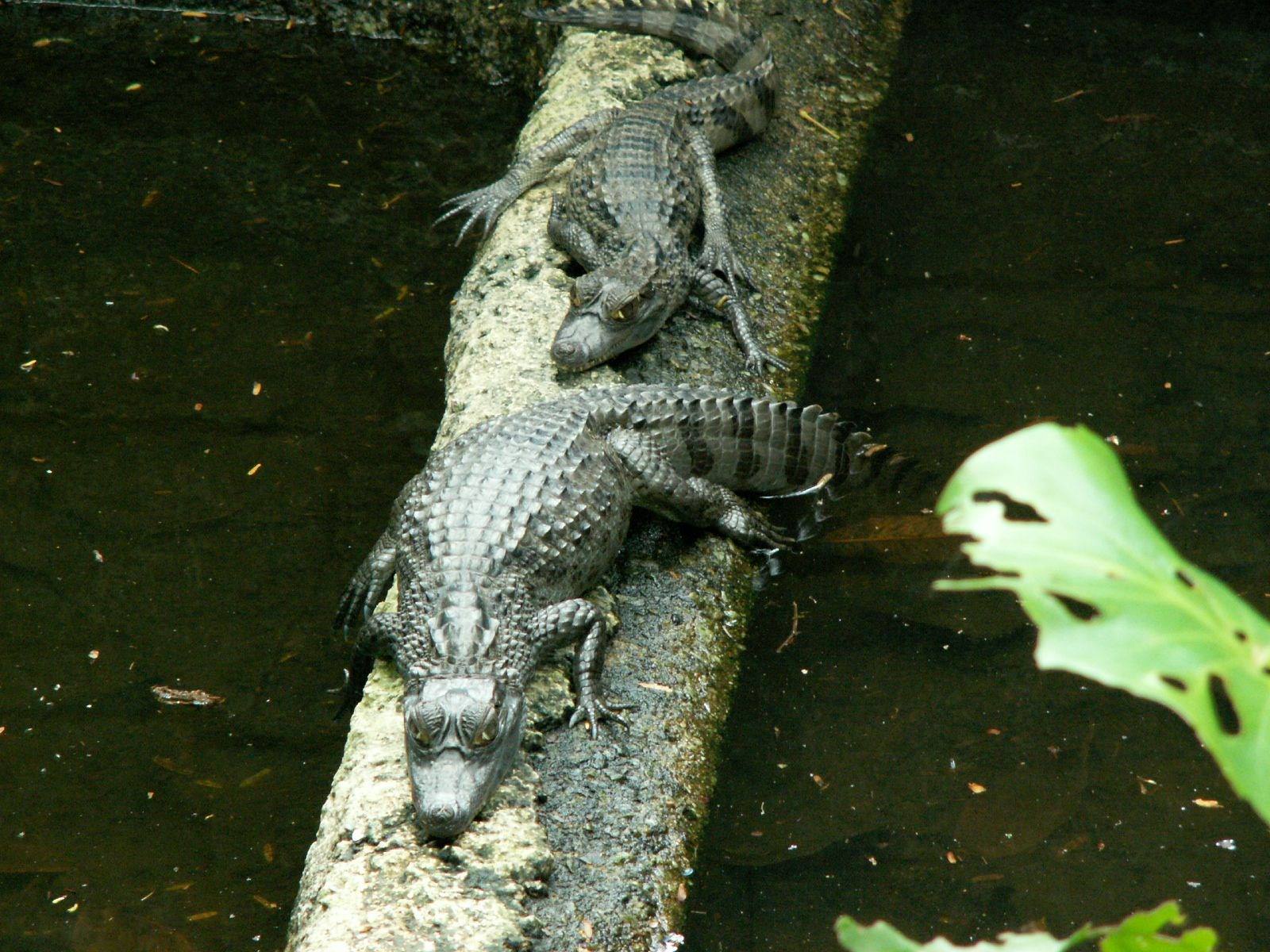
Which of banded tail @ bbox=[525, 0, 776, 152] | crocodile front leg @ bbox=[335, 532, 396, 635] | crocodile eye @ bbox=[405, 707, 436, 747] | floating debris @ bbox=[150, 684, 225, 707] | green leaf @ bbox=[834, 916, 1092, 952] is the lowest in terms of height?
floating debris @ bbox=[150, 684, 225, 707]

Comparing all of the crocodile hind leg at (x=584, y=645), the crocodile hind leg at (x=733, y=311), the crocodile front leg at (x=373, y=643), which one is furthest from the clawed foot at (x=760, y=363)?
the crocodile front leg at (x=373, y=643)

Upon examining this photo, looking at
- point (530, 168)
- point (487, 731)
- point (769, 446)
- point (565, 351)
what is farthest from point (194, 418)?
point (487, 731)

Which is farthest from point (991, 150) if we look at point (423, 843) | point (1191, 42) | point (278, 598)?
point (423, 843)

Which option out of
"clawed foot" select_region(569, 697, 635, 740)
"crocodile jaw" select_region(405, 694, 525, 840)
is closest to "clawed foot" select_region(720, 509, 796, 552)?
"clawed foot" select_region(569, 697, 635, 740)

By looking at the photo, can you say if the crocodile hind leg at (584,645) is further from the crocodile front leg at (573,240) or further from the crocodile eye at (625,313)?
the crocodile front leg at (573,240)

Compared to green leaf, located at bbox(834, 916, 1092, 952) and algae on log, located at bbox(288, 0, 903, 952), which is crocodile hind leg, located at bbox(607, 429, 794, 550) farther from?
green leaf, located at bbox(834, 916, 1092, 952)

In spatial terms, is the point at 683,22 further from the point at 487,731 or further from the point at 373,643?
the point at 487,731

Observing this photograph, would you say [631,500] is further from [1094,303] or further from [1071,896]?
[1094,303]
